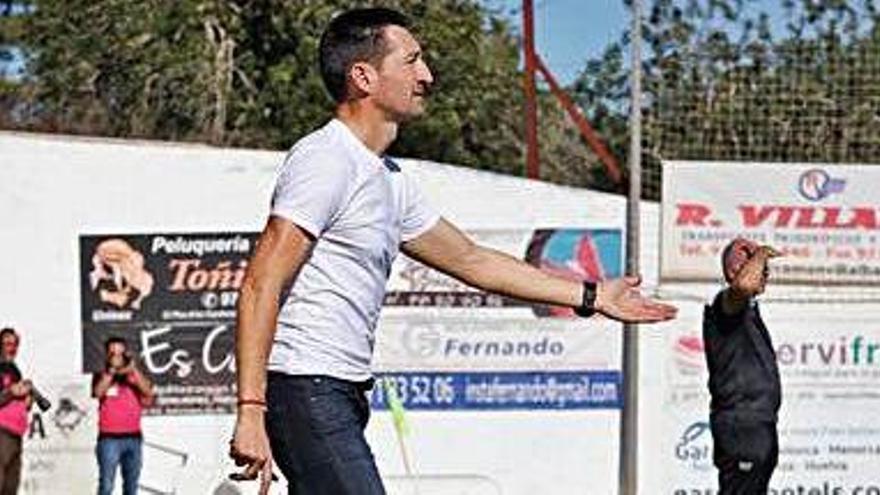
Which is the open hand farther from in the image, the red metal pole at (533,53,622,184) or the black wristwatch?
the red metal pole at (533,53,622,184)

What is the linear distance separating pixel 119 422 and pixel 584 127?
4375mm

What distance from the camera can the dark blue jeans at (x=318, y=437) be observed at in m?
5.02

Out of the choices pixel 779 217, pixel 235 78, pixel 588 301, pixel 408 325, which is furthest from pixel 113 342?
pixel 235 78

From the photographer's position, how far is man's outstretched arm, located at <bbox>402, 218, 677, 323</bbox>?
5.66m

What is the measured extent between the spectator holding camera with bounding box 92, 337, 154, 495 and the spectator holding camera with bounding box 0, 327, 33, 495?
0.60 m

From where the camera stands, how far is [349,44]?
5223 mm

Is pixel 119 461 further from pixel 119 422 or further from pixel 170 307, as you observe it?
pixel 170 307

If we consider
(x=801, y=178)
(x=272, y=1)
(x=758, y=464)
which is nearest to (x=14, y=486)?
(x=801, y=178)

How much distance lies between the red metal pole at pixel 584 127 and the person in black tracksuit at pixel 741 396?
5906mm

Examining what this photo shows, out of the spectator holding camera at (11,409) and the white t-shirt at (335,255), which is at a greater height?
the white t-shirt at (335,255)

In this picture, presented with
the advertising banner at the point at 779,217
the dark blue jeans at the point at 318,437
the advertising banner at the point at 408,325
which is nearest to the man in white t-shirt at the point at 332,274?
the dark blue jeans at the point at 318,437

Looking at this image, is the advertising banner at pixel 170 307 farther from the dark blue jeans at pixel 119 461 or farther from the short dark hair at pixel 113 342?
the dark blue jeans at pixel 119 461

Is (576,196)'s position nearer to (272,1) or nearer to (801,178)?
(801,178)

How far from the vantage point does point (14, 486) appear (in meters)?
17.5
